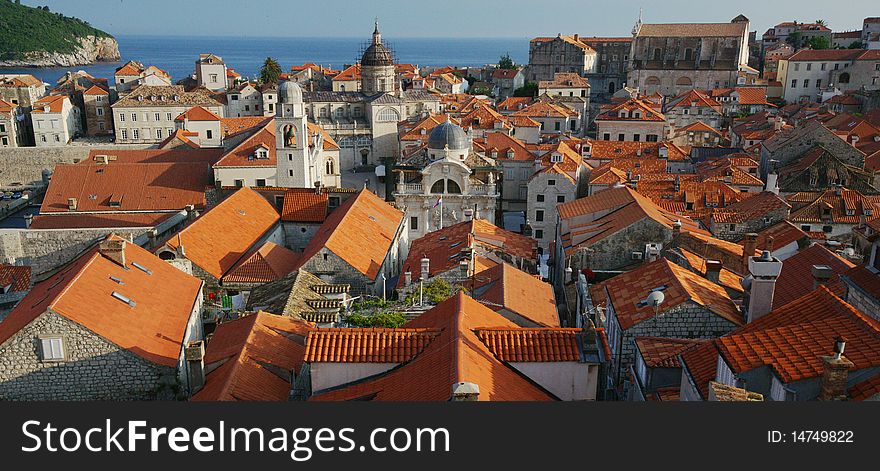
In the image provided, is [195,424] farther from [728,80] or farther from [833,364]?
[728,80]

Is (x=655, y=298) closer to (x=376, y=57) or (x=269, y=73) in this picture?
(x=376, y=57)

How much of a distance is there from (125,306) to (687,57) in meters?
92.7

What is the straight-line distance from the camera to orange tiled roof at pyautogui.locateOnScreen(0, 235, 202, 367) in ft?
Answer: 54.8

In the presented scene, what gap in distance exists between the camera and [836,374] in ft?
36.4

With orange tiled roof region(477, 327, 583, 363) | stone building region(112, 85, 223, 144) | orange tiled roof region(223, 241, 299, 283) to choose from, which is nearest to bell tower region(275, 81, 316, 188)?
orange tiled roof region(223, 241, 299, 283)

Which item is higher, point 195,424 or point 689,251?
point 195,424

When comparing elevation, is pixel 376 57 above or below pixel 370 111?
above

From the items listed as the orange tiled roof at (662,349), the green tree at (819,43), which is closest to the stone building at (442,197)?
the orange tiled roof at (662,349)

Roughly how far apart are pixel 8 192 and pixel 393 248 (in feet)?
122

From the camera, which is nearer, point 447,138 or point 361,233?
point 361,233

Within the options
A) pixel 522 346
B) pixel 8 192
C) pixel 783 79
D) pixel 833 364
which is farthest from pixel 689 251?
pixel 783 79

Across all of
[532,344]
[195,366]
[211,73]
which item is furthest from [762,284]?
[211,73]

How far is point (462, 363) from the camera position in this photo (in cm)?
1390

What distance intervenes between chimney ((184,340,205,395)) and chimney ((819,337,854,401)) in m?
12.5
